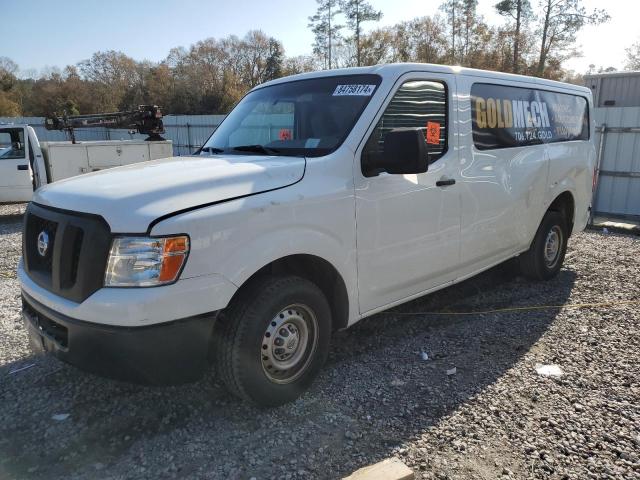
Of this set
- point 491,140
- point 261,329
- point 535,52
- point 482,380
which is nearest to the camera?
point 261,329

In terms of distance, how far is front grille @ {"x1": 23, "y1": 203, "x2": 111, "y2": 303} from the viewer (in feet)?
8.28

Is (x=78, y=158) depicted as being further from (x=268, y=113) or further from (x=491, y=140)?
(x=491, y=140)

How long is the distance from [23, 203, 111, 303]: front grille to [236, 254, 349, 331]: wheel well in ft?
2.99

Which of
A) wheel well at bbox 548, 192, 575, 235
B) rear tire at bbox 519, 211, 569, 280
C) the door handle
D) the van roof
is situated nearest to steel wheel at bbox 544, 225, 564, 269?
rear tire at bbox 519, 211, 569, 280

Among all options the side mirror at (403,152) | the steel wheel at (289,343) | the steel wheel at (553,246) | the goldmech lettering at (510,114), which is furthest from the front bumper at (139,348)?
the steel wheel at (553,246)

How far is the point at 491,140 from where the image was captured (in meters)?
4.48

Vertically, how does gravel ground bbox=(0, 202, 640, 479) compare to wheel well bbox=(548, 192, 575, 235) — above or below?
below

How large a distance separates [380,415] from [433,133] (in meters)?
2.13

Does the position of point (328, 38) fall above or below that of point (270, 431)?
above

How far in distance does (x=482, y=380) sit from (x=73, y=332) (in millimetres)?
2641

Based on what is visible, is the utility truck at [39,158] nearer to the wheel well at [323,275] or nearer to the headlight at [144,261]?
the wheel well at [323,275]

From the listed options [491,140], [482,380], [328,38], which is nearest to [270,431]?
[482,380]

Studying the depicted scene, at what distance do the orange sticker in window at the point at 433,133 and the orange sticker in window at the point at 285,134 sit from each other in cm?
107

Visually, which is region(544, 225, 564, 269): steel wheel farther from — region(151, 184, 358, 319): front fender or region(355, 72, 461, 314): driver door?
region(151, 184, 358, 319): front fender
